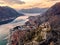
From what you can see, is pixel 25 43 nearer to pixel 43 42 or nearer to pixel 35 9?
pixel 43 42

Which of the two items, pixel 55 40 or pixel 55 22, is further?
pixel 55 22

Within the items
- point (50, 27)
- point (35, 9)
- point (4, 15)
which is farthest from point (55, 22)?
point (35, 9)

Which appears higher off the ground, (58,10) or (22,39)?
(58,10)

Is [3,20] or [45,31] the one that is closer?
[45,31]

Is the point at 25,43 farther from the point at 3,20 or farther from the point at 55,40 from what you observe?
the point at 3,20

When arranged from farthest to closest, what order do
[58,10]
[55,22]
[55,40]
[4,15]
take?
[4,15], [58,10], [55,22], [55,40]

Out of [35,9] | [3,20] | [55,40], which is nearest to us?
[55,40]

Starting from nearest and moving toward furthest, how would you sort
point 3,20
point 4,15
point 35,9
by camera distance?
point 3,20 → point 4,15 → point 35,9

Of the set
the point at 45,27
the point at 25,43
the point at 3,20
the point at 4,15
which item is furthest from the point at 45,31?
the point at 4,15

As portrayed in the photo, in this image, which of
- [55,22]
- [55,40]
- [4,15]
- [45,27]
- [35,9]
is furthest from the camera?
[35,9]
